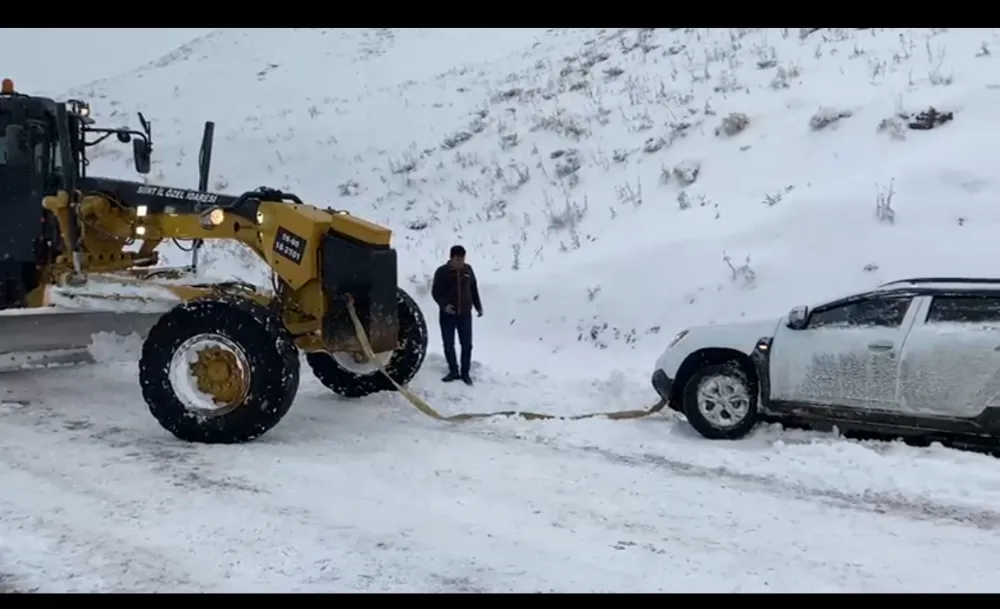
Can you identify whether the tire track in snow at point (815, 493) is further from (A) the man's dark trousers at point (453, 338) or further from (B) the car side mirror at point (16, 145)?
(B) the car side mirror at point (16, 145)

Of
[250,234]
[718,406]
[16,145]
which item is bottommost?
[718,406]

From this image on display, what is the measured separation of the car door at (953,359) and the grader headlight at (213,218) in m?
5.74

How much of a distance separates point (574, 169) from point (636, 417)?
889cm

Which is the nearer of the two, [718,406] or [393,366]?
[718,406]

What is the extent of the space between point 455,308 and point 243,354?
3.22 m

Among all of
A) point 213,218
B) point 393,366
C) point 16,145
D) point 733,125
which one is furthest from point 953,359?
point 733,125

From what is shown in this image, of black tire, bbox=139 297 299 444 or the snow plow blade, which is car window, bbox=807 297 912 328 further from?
the snow plow blade

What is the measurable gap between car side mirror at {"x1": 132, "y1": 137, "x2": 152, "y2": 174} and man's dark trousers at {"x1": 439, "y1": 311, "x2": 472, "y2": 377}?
133 inches

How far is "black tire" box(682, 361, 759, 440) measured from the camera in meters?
7.88

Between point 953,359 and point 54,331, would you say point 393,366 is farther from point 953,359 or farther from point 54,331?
point 953,359

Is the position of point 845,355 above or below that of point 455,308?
below

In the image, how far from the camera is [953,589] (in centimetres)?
476

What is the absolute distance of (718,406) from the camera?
26.2 feet
